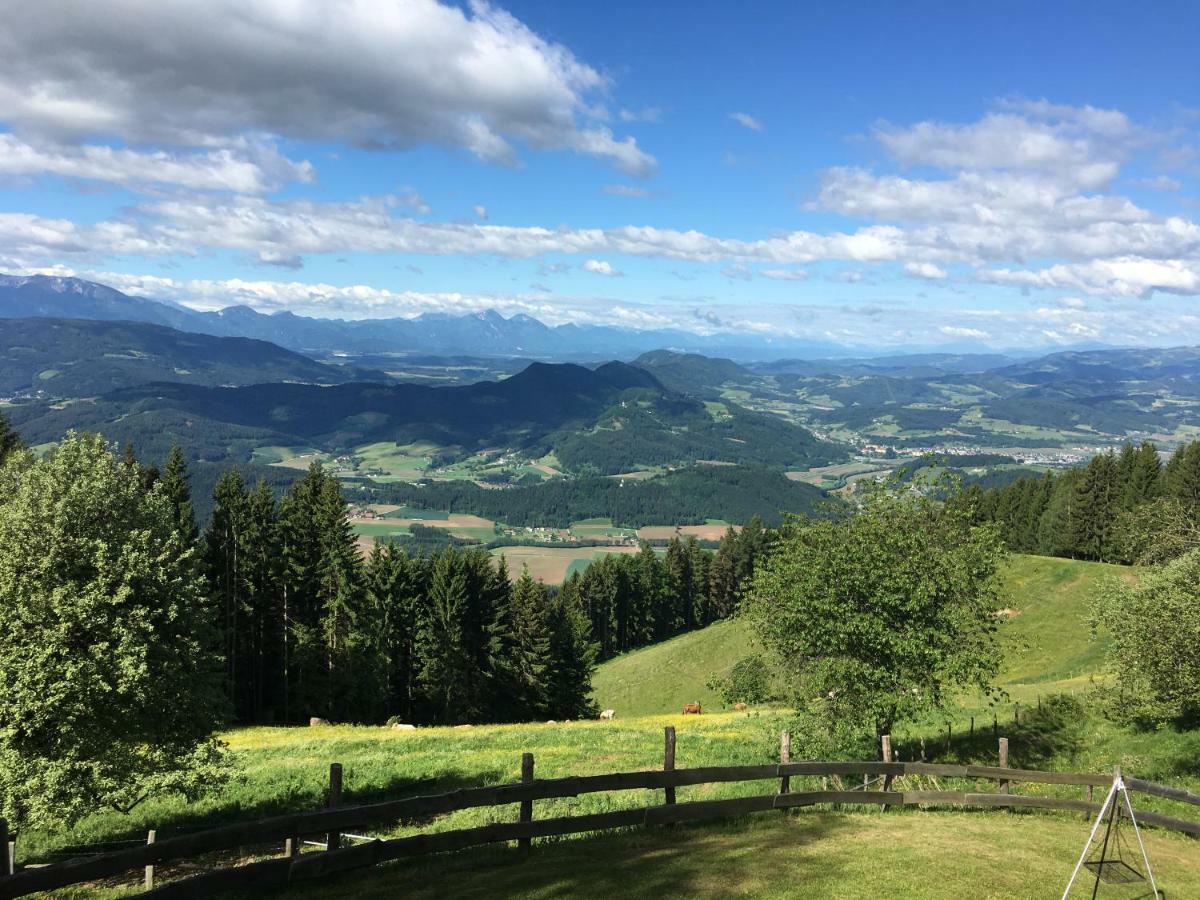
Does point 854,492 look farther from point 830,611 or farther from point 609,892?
point 609,892

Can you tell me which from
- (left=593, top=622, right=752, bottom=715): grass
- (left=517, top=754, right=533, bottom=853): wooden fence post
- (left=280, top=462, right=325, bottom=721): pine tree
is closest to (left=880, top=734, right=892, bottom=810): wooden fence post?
(left=517, top=754, right=533, bottom=853): wooden fence post

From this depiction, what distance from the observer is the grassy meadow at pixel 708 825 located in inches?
400

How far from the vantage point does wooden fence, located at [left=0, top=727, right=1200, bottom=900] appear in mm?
8242

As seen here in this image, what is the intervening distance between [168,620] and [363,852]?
38.4 feet

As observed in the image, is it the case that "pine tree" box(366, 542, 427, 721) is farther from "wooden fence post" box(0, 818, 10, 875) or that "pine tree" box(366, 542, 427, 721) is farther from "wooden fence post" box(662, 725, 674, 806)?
"wooden fence post" box(0, 818, 10, 875)

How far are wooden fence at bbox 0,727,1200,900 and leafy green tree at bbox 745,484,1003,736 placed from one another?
3640 millimetres

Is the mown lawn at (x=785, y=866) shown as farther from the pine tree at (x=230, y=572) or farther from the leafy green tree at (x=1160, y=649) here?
the pine tree at (x=230, y=572)

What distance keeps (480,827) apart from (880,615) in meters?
13.2

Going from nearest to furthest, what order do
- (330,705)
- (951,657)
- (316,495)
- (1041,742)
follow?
1. (951,657)
2. (1041,742)
3. (330,705)
4. (316,495)

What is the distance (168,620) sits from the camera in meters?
18.4

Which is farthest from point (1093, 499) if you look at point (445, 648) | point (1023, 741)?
point (445, 648)

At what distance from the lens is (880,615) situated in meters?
20.2

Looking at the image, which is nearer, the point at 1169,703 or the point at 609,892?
the point at 609,892

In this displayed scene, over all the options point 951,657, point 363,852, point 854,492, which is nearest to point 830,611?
point 951,657
